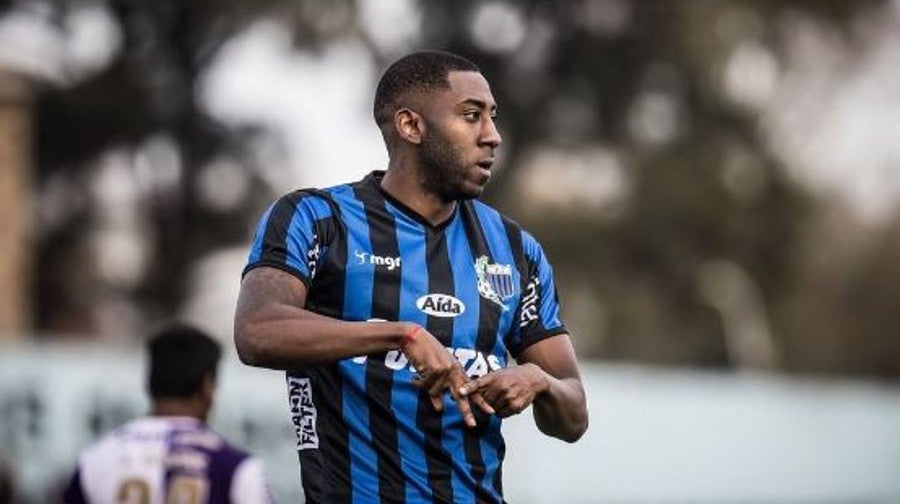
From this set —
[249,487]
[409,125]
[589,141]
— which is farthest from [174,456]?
[589,141]

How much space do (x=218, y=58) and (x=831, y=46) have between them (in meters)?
13.6

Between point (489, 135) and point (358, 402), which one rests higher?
point (489, 135)

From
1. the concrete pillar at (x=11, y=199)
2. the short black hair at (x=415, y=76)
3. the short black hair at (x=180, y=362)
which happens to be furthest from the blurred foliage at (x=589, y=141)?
the short black hair at (x=415, y=76)

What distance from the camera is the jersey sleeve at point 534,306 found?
5.94 meters

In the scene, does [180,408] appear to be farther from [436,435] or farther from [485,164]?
[485,164]

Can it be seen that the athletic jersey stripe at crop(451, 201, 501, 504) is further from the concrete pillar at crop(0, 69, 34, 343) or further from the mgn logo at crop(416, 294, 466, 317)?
the concrete pillar at crop(0, 69, 34, 343)

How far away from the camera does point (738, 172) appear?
39.4 metres

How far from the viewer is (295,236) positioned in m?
5.52

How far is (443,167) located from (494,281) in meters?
0.39

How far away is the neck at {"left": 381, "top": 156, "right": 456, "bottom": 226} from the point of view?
19.2ft

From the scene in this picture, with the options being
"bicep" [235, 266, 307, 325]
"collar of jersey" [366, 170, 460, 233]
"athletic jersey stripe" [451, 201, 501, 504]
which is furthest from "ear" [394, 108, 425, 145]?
"bicep" [235, 266, 307, 325]

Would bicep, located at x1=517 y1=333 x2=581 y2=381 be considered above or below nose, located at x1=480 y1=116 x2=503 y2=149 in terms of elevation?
below

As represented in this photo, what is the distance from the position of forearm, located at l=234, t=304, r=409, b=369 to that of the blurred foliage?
1108 inches

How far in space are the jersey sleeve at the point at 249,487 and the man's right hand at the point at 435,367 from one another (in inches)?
70.7
